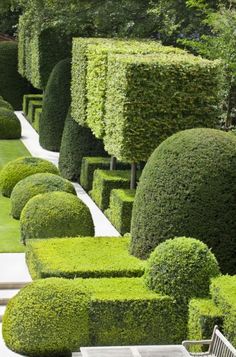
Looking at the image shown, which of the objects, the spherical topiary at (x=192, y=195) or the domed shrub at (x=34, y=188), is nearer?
the spherical topiary at (x=192, y=195)

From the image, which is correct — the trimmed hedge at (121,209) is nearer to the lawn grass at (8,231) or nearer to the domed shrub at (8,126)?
the lawn grass at (8,231)

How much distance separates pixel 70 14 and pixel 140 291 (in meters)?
19.1

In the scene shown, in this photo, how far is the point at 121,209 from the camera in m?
24.6

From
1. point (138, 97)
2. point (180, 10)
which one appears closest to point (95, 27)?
point (180, 10)

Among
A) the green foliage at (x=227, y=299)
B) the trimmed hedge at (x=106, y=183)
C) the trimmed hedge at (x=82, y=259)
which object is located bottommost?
the trimmed hedge at (x=106, y=183)

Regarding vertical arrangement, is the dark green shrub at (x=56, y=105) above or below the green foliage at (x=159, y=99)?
below

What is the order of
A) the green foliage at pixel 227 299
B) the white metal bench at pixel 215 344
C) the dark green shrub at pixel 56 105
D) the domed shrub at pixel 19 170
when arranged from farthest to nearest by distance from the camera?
1. the dark green shrub at pixel 56 105
2. the domed shrub at pixel 19 170
3. the green foliage at pixel 227 299
4. the white metal bench at pixel 215 344

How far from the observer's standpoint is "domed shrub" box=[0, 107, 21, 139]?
4012 cm

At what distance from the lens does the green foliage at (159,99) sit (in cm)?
2452

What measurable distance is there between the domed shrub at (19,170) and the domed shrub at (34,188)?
7.43 feet

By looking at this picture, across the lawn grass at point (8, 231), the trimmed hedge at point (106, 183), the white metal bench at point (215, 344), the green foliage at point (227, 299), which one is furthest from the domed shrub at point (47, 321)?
the trimmed hedge at point (106, 183)

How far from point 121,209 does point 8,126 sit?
1651 cm

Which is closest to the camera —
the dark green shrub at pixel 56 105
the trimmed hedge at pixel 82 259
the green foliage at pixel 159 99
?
the trimmed hedge at pixel 82 259

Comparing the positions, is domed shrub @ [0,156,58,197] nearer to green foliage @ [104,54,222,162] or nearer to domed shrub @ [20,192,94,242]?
green foliage @ [104,54,222,162]
